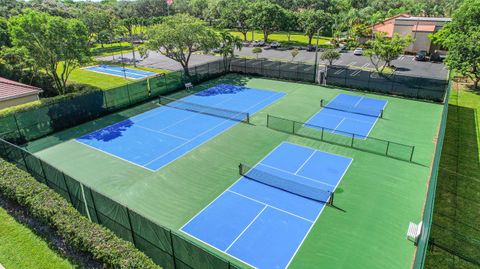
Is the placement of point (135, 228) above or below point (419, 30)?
below

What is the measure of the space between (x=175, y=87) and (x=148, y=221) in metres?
23.2

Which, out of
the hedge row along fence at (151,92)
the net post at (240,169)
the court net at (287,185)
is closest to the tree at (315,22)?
the hedge row along fence at (151,92)

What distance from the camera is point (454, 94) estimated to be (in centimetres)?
2967

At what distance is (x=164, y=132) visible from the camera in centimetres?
2194

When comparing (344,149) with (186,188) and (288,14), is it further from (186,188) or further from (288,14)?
(288,14)

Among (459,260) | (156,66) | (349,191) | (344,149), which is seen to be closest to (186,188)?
(349,191)

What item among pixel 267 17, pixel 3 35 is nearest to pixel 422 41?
pixel 267 17

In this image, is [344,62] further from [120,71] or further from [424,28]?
[120,71]

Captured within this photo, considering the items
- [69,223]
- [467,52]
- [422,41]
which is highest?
[467,52]

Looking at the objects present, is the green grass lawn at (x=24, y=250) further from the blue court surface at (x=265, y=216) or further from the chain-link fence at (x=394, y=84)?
the chain-link fence at (x=394, y=84)

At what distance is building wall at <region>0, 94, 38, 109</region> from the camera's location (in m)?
24.1

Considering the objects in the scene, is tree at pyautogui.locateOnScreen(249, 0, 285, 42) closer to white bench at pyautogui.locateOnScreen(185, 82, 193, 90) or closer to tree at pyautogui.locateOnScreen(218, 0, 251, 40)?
tree at pyautogui.locateOnScreen(218, 0, 251, 40)

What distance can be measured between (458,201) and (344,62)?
3472cm

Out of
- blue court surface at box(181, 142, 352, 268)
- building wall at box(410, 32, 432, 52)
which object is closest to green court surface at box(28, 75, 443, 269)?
blue court surface at box(181, 142, 352, 268)
